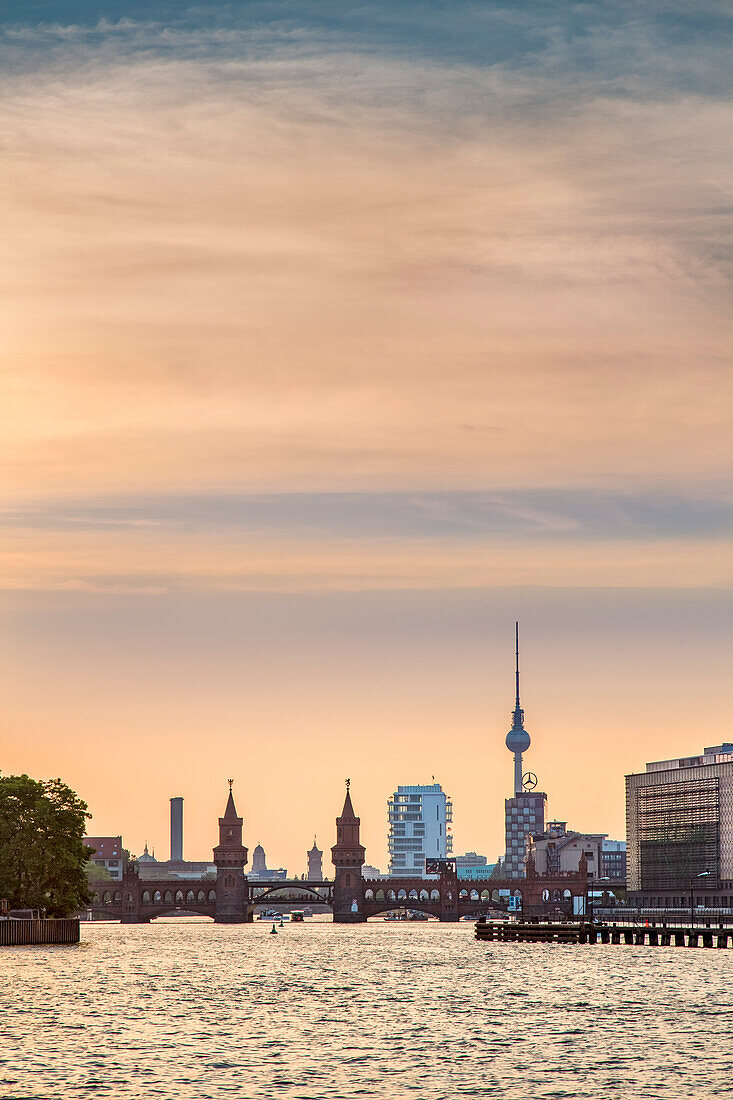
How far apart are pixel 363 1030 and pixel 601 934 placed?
373 feet

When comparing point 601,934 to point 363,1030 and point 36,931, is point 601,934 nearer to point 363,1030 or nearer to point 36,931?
point 36,931

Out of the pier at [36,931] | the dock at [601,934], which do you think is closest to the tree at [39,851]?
the pier at [36,931]

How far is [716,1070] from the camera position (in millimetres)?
63062

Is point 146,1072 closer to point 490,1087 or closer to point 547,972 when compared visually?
point 490,1087

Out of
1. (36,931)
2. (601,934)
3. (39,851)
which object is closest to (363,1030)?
(36,931)

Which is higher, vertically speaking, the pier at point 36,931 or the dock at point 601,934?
the pier at point 36,931

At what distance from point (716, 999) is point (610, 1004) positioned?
25.2 ft

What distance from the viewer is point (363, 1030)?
76.9 m

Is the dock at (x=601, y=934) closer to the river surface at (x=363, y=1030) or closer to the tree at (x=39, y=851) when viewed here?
the river surface at (x=363, y=1030)

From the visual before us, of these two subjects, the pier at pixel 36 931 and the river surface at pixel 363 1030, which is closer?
the river surface at pixel 363 1030

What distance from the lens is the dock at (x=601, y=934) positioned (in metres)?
170

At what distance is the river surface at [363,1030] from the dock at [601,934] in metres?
32.5

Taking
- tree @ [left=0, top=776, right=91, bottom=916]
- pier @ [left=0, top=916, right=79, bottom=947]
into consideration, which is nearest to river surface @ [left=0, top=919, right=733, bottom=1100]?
pier @ [left=0, top=916, right=79, bottom=947]

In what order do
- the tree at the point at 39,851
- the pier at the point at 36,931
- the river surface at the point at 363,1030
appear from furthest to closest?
the tree at the point at 39,851 → the pier at the point at 36,931 → the river surface at the point at 363,1030
